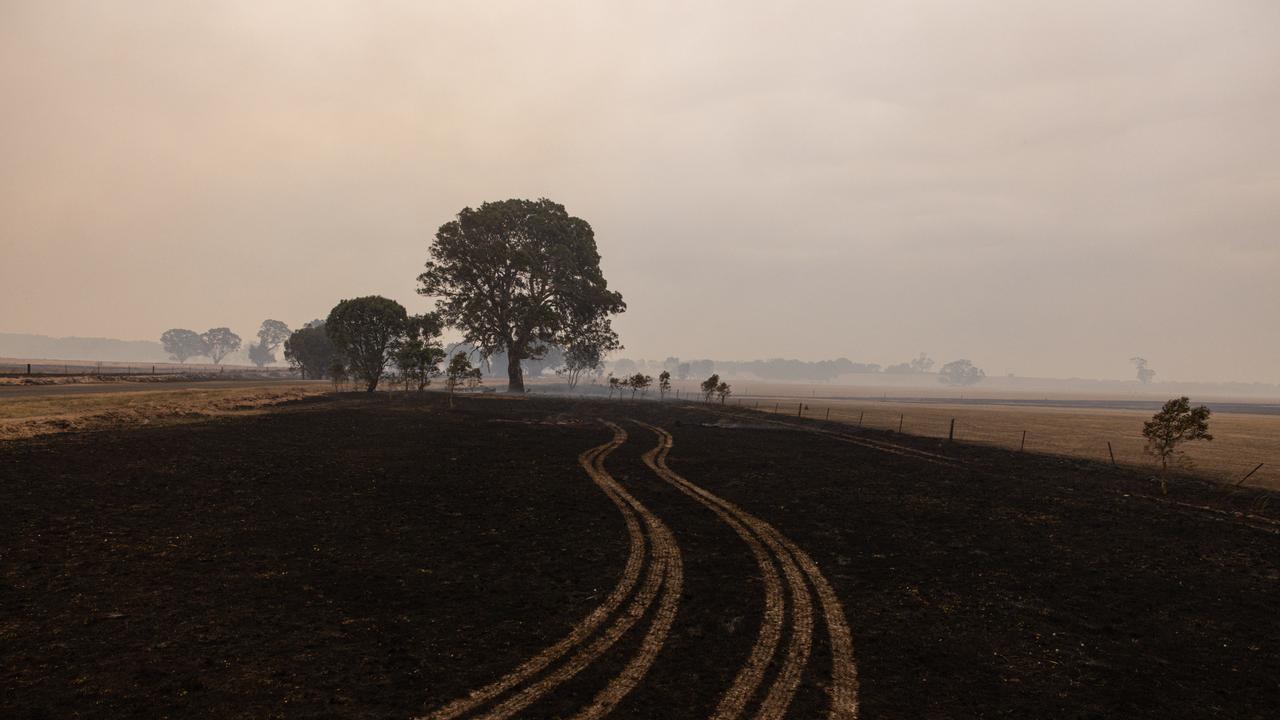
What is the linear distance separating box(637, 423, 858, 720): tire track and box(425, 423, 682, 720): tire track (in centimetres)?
175

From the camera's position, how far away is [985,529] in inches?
695

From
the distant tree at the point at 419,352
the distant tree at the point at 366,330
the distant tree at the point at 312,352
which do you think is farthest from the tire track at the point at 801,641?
the distant tree at the point at 312,352

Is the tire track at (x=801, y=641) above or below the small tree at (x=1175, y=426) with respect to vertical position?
below

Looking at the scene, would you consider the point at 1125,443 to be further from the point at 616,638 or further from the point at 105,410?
the point at 105,410

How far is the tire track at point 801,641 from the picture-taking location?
8219mm

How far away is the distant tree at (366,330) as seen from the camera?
62.5 m

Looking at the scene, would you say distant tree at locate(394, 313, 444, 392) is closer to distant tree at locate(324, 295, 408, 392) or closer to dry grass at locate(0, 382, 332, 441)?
distant tree at locate(324, 295, 408, 392)

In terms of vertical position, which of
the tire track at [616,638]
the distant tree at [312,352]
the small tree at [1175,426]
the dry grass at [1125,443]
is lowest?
the tire track at [616,638]

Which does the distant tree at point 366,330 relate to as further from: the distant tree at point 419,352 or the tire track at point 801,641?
the tire track at point 801,641

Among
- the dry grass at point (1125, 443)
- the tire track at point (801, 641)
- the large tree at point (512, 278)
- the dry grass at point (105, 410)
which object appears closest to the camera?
the tire track at point (801, 641)

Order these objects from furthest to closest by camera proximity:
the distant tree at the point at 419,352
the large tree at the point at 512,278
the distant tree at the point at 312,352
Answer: the distant tree at the point at 312,352, the large tree at the point at 512,278, the distant tree at the point at 419,352

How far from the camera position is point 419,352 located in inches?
2308

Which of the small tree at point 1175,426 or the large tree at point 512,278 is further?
the large tree at point 512,278

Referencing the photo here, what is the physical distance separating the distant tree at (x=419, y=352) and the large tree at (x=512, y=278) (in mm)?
3880
